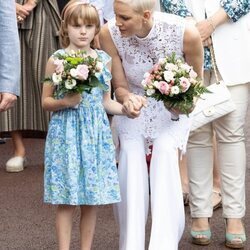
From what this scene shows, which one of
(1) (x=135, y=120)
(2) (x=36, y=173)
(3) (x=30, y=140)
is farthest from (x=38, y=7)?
(1) (x=135, y=120)

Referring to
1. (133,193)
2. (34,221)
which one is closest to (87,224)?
(133,193)

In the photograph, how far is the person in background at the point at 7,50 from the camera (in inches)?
181

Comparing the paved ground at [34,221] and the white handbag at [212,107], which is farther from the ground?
the white handbag at [212,107]

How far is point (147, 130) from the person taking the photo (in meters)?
5.18

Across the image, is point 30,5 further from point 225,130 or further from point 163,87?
point 163,87

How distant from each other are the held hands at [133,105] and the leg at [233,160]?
98 cm

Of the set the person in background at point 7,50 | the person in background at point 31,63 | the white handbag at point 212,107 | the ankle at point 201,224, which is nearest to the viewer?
the person in background at point 7,50

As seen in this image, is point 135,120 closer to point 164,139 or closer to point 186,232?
point 164,139

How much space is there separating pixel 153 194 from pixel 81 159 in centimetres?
49

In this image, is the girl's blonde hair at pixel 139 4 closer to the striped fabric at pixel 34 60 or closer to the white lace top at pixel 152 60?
the white lace top at pixel 152 60

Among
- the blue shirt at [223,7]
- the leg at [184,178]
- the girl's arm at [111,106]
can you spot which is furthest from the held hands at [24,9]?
the girl's arm at [111,106]

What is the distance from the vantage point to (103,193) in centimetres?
496

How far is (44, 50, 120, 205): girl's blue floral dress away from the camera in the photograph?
16.1ft

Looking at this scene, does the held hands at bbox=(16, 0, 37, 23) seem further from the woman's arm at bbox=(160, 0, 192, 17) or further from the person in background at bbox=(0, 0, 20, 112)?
the person in background at bbox=(0, 0, 20, 112)
